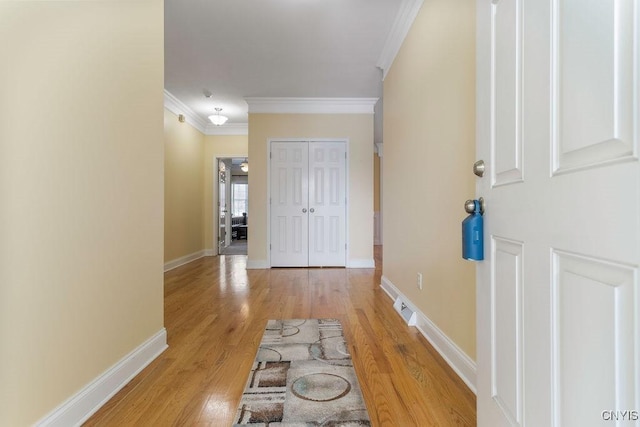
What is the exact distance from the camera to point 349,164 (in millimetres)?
5035

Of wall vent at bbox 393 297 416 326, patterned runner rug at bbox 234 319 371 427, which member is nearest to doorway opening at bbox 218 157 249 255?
wall vent at bbox 393 297 416 326

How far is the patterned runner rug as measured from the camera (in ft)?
4.32

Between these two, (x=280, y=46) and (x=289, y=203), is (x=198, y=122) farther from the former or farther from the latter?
(x=280, y=46)

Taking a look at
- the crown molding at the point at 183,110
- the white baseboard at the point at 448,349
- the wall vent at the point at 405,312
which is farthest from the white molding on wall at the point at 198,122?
the white baseboard at the point at 448,349

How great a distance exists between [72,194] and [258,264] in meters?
3.82

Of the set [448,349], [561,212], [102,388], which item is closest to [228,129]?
[102,388]

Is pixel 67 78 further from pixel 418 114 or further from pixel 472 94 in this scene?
pixel 418 114

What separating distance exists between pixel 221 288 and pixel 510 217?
11.0 ft

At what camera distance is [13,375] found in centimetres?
101

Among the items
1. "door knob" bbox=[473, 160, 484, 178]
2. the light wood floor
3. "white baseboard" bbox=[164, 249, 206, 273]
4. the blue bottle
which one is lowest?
the light wood floor

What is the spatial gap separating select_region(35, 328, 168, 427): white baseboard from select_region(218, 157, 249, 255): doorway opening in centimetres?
341

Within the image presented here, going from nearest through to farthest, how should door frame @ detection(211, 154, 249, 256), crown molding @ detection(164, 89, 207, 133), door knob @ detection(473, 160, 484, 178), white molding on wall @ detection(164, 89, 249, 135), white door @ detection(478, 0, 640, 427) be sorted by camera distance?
white door @ detection(478, 0, 640, 427) → door knob @ detection(473, 160, 484, 178) → crown molding @ detection(164, 89, 207, 133) → white molding on wall @ detection(164, 89, 249, 135) → door frame @ detection(211, 154, 249, 256)

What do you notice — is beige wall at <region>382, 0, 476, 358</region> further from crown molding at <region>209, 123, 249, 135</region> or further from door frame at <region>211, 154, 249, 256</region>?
door frame at <region>211, 154, 249, 256</region>

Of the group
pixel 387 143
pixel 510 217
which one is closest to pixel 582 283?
pixel 510 217
